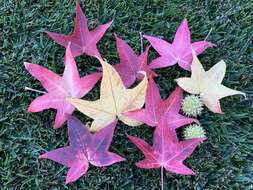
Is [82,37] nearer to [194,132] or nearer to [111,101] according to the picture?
[111,101]

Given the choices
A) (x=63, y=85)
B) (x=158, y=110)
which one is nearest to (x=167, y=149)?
(x=158, y=110)

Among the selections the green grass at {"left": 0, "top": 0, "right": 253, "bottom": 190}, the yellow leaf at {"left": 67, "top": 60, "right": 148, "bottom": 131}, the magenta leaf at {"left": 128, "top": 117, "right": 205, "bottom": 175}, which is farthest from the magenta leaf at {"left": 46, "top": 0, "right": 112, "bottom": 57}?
the magenta leaf at {"left": 128, "top": 117, "right": 205, "bottom": 175}

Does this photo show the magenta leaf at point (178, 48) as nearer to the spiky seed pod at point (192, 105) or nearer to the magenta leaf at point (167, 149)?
the spiky seed pod at point (192, 105)

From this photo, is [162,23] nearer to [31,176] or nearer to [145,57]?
[145,57]

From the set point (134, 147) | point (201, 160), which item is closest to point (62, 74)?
point (134, 147)

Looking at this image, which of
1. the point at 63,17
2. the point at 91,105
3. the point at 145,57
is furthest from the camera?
the point at 63,17

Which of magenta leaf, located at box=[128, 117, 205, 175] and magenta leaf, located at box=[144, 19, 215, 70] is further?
magenta leaf, located at box=[144, 19, 215, 70]

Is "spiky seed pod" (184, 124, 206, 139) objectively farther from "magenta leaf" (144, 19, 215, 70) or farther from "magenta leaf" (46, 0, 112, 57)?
"magenta leaf" (46, 0, 112, 57)

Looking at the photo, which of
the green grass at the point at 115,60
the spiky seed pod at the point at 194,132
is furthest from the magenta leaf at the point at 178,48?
the spiky seed pod at the point at 194,132
